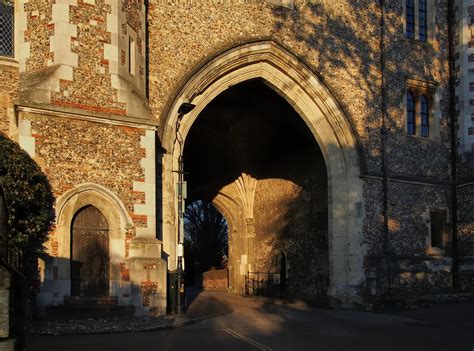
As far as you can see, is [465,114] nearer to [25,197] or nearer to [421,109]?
[421,109]

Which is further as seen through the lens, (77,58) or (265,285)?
(265,285)

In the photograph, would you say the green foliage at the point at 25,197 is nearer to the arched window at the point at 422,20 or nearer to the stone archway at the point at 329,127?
the stone archway at the point at 329,127

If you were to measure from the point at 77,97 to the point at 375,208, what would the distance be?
975 centimetres

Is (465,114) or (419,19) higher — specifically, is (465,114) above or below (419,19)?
below

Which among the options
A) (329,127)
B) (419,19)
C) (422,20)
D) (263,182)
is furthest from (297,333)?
(263,182)

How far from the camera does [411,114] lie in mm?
21156

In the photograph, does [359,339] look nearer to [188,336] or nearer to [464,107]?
[188,336]

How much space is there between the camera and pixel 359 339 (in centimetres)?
1186

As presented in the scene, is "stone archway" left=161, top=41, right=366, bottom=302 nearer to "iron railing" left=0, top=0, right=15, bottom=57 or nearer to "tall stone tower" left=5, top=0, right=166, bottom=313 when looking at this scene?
"tall stone tower" left=5, top=0, right=166, bottom=313

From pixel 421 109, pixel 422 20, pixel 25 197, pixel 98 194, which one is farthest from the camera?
pixel 422 20

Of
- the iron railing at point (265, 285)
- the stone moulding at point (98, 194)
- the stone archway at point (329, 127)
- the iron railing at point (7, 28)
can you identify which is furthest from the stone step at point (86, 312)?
the iron railing at point (265, 285)

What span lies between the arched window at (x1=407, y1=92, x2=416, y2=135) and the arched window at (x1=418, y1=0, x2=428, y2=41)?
2.05 meters

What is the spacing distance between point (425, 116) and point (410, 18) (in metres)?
3.20

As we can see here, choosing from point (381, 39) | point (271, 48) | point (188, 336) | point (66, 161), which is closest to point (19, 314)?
point (188, 336)
